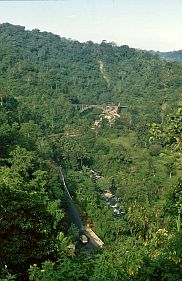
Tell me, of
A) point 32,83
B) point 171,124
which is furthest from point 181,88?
point 171,124

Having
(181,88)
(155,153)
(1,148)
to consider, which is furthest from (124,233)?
(181,88)

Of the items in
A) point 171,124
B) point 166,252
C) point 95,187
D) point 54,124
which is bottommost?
point 95,187

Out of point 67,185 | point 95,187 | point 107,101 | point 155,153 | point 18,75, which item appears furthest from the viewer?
point 107,101

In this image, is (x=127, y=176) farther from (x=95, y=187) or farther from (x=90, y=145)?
(x=90, y=145)

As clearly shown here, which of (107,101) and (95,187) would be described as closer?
(95,187)

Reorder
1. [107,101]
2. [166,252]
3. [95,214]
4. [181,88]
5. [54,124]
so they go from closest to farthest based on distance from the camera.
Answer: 1. [166,252]
2. [95,214]
3. [54,124]
4. [181,88]
5. [107,101]

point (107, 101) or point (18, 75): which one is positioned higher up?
point (18, 75)

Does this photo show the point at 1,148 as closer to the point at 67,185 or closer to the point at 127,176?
the point at 67,185
